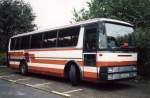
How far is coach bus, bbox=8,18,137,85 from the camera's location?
460 inches

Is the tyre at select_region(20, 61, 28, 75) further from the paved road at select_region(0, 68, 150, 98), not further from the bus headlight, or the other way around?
the bus headlight

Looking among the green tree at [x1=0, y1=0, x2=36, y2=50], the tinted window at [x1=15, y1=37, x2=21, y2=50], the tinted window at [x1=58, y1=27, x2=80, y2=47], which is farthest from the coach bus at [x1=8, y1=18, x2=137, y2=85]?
the green tree at [x1=0, y1=0, x2=36, y2=50]

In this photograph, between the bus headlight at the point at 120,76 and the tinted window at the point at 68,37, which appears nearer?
the bus headlight at the point at 120,76

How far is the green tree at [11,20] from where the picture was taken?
31.5m

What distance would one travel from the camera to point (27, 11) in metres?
34.1

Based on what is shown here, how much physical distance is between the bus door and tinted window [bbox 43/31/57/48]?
9.35 ft

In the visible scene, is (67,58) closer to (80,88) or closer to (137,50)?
(80,88)

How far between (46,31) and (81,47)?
3.95 meters

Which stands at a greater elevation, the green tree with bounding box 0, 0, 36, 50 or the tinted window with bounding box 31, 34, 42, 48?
the green tree with bounding box 0, 0, 36, 50

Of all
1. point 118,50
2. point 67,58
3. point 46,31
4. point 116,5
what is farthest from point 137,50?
point 116,5

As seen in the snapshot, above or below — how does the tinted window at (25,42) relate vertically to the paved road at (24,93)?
above

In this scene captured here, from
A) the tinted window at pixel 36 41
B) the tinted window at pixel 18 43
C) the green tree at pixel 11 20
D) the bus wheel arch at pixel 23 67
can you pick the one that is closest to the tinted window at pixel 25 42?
the tinted window at pixel 18 43

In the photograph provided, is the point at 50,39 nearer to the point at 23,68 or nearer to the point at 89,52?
the point at 89,52

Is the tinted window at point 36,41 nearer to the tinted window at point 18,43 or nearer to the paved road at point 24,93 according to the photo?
the tinted window at point 18,43
